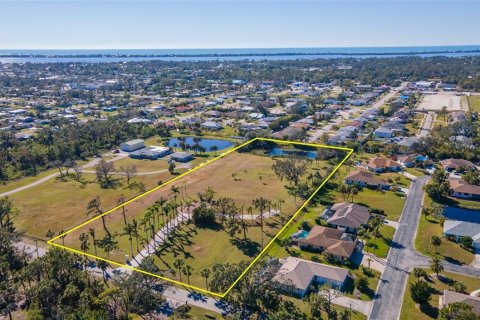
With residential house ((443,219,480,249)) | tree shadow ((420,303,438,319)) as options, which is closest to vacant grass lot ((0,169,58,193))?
tree shadow ((420,303,438,319))

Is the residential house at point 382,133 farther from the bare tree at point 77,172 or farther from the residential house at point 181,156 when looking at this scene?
the bare tree at point 77,172

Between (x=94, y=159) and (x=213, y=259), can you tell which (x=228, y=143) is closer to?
(x=94, y=159)

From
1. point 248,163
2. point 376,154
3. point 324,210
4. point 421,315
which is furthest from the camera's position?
point 376,154

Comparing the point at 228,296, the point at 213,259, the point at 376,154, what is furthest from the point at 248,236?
the point at 376,154

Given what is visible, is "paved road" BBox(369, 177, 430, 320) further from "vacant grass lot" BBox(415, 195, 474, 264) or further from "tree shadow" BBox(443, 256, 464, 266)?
"tree shadow" BBox(443, 256, 464, 266)

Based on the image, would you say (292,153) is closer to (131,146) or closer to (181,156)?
(181,156)

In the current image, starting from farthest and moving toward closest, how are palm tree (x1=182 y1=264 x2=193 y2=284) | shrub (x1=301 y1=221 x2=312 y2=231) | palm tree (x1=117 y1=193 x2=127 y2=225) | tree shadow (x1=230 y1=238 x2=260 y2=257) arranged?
palm tree (x1=117 y1=193 x2=127 y2=225) < shrub (x1=301 y1=221 x2=312 y2=231) < tree shadow (x1=230 y1=238 x2=260 y2=257) < palm tree (x1=182 y1=264 x2=193 y2=284)
